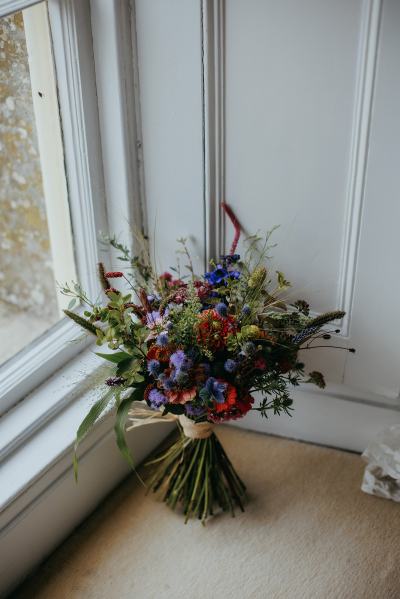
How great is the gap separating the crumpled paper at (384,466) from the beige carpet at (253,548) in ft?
0.09

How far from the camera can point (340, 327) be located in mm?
1468

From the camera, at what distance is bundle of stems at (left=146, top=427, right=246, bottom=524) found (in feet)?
4.69

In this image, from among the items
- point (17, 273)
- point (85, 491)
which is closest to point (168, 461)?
point (85, 491)

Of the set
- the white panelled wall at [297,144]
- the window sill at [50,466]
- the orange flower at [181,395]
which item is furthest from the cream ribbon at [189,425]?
the white panelled wall at [297,144]

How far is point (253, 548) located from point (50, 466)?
49 cm

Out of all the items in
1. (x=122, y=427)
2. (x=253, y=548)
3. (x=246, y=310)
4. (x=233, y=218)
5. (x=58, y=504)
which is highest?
(x=233, y=218)

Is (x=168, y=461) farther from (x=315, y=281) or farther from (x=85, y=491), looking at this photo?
(x=315, y=281)

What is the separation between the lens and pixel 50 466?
1.33 meters

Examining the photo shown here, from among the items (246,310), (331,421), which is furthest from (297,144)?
(331,421)

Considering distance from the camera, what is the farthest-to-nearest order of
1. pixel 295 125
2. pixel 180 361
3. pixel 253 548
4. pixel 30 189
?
1. pixel 30 189
2. pixel 253 548
3. pixel 295 125
4. pixel 180 361

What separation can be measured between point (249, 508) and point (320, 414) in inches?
12.4

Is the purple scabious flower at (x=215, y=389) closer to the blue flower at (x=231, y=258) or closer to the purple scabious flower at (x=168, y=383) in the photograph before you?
the purple scabious flower at (x=168, y=383)

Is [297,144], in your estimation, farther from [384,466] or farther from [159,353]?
[384,466]

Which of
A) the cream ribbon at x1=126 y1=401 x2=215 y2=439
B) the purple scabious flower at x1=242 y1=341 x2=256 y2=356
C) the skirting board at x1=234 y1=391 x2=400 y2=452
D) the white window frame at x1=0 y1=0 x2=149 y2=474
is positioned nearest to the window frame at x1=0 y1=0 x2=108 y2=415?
the white window frame at x1=0 y1=0 x2=149 y2=474
